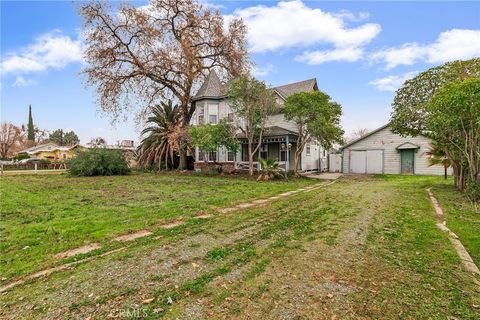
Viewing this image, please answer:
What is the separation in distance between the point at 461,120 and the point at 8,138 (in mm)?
69013

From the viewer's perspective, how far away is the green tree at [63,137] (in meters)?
65.6

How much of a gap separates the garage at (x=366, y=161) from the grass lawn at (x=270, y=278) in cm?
1736

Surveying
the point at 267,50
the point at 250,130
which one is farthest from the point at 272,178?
the point at 267,50

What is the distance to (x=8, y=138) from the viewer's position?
5200 cm

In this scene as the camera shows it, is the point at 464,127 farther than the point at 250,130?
No

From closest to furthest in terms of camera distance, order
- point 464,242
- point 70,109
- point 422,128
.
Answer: point 464,242 → point 422,128 → point 70,109

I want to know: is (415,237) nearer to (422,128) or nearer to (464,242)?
(464,242)

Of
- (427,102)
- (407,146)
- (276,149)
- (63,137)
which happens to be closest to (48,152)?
(63,137)

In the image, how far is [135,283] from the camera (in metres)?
3.10

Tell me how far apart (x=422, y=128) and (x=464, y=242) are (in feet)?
33.2

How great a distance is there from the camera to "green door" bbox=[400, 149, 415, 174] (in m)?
20.2

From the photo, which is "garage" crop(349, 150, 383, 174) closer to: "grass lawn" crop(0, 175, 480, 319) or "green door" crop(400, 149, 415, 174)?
"green door" crop(400, 149, 415, 174)

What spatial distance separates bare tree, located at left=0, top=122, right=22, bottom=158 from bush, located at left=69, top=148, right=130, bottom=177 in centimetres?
4560

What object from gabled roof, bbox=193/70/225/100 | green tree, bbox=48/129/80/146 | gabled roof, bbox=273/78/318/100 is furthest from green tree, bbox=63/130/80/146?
gabled roof, bbox=273/78/318/100
